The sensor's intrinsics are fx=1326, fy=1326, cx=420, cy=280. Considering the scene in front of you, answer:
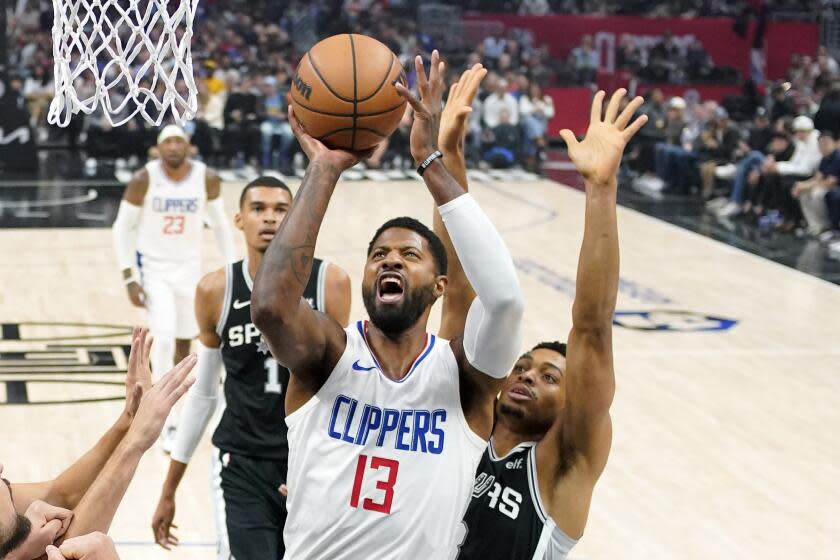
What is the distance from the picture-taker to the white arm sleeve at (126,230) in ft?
27.0

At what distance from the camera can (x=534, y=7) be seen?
90.2 feet

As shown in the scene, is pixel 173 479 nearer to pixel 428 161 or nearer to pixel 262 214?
pixel 262 214

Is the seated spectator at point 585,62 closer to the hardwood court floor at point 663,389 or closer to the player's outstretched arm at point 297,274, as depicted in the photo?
the hardwood court floor at point 663,389

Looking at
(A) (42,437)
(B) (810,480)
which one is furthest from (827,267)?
(A) (42,437)

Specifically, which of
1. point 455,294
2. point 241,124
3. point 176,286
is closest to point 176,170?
point 176,286

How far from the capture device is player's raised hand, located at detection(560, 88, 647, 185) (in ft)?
11.0

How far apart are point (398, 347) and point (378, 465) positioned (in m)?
0.33

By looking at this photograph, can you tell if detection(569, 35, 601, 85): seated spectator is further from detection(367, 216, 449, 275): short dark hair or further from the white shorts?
detection(367, 216, 449, 275): short dark hair

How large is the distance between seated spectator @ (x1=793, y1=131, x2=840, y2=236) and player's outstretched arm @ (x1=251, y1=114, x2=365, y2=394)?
12.8 m

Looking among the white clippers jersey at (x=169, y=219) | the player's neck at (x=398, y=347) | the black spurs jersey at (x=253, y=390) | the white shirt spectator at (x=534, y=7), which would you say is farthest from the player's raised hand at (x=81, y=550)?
the white shirt spectator at (x=534, y=7)

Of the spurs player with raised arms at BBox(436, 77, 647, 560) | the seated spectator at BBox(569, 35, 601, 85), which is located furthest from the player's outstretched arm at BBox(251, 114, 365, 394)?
the seated spectator at BBox(569, 35, 601, 85)

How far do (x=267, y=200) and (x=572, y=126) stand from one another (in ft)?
63.5

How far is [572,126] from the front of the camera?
79.8 feet

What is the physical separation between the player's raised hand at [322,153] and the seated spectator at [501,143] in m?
18.1
